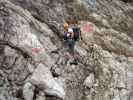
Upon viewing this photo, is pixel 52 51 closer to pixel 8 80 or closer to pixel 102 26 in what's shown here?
pixel 8 80

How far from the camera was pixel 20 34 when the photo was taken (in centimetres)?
1884

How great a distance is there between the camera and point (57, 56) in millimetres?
19141

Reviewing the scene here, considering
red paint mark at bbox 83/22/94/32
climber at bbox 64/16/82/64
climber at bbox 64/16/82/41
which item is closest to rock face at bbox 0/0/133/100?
red paint mark at bbox 83/22/94/32

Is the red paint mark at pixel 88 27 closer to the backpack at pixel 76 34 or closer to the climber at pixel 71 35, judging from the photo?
the climber at pixel 71 35

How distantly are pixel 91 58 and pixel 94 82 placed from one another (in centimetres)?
172

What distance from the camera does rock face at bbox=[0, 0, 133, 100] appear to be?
58.0 feet

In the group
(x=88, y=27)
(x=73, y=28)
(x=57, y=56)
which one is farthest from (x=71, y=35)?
(x=88, y=27)

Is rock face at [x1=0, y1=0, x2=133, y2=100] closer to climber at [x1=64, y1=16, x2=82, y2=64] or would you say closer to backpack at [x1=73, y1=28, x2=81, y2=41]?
climber at [x1=64, y1=16, x2=82, y2=64]

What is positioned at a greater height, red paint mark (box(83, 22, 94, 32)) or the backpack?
red paint mark (box(83, 22, 94, 32))

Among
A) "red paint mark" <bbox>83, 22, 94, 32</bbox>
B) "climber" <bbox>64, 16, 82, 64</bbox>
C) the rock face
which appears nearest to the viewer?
the rock face

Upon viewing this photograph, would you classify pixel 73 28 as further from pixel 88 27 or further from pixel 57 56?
pixel 88 27

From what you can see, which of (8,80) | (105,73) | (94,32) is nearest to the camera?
(8,80)

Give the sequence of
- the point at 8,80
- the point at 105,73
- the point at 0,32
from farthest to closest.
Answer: the point at 105,73 → the point at 0,32 → the point at 8,80

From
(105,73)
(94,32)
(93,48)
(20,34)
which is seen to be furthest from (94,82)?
(20,34)
